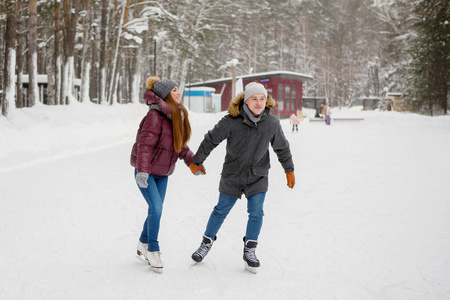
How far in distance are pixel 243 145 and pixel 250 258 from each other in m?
0.98

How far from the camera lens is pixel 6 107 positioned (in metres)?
13.9

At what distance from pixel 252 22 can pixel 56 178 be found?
51057 millimetres

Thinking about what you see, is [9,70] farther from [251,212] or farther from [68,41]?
[251,212]

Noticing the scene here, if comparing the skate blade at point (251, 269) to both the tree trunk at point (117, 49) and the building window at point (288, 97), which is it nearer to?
the tree trunk at point (117, 49)

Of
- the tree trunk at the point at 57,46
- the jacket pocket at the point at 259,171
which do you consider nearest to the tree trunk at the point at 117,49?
the tree trunk at the point at 57,46

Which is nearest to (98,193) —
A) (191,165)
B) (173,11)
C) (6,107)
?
(191,165)

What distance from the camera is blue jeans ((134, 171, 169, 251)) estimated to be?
3.52 m

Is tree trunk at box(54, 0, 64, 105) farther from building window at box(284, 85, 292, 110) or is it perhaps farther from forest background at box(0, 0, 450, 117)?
building window at box(284, 85, 292, 110)

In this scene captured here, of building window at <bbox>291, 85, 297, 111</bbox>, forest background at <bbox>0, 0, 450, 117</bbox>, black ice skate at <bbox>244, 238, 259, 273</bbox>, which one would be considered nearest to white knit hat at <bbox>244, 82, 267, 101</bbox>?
black ice skate at <bbox>244, 238, 259, 273</bbox>

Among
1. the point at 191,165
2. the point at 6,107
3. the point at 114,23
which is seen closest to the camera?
the point at 191,165

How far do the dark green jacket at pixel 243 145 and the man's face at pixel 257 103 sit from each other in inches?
3.5

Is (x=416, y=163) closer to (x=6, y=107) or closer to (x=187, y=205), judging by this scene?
(x=187, y=205)

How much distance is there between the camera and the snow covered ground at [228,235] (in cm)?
331

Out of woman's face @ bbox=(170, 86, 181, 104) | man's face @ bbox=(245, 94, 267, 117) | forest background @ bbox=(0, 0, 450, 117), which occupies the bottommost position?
man's face @ bbox=(245, 94, 267, 117)
